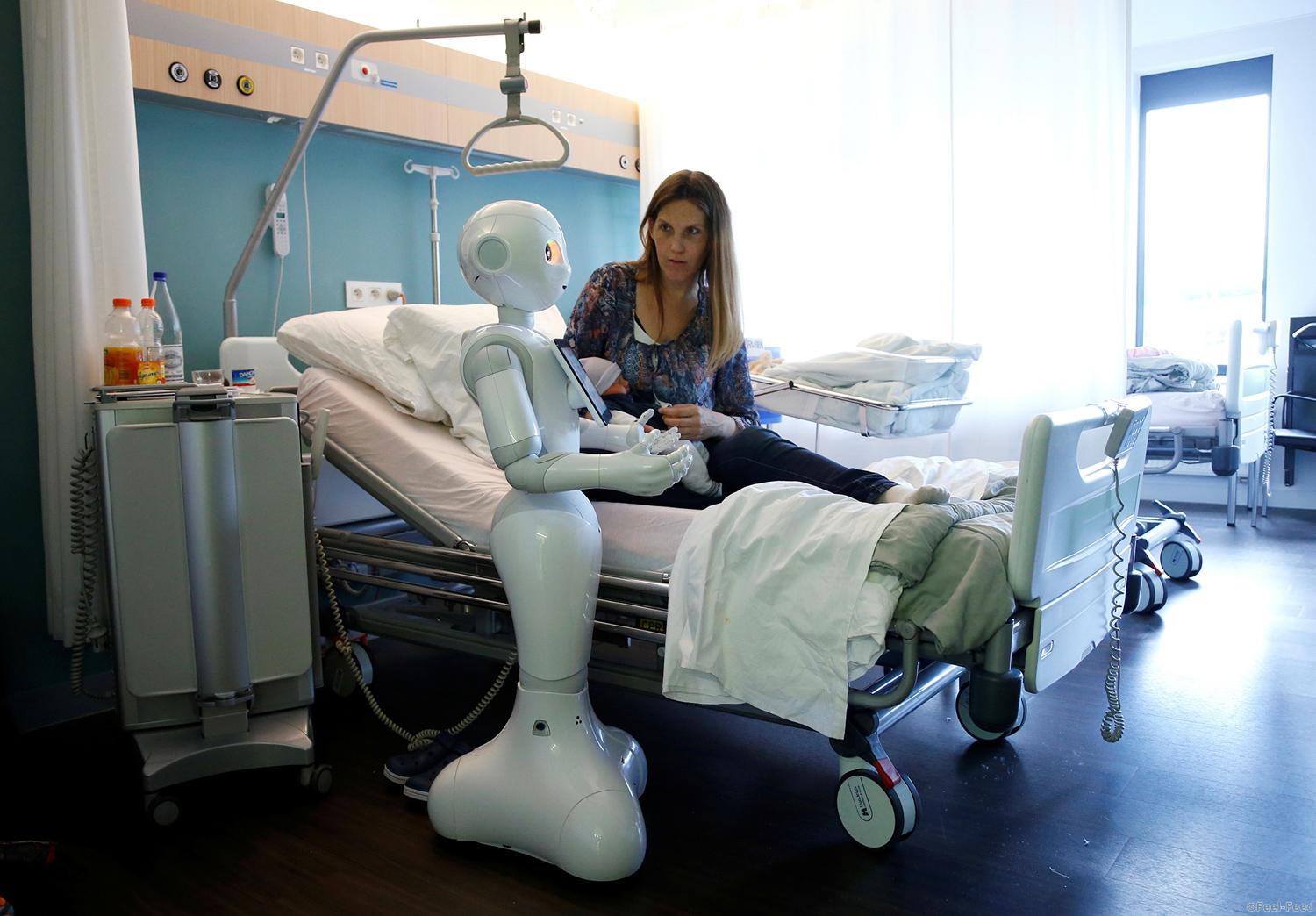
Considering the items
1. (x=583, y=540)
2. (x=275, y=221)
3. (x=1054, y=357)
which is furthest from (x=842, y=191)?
(x=583, y=540)

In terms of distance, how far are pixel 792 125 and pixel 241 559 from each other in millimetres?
3565

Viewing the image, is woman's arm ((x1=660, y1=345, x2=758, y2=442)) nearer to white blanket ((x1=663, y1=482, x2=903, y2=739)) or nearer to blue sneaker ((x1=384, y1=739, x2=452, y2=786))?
white blanket ((x1=663, y1=482, x2=903, y2=739))

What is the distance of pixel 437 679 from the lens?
107 inches

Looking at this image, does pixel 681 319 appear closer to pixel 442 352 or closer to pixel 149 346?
pixel 442 352

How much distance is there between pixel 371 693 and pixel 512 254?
48.2 inches

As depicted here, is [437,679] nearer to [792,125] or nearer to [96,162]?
[96,162]

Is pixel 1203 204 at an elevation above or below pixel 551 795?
above

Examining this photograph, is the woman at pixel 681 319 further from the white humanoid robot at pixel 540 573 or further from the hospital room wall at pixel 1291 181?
the hospital room wall at pixel 1291 181

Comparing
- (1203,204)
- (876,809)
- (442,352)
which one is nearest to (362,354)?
(442,352)

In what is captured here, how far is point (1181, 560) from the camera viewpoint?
12.1 ft

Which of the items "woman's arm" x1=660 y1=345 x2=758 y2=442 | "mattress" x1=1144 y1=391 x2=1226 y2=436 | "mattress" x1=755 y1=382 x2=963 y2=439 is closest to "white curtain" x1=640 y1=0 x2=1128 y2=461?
"mattress" x1=1144 y1=391 x2=1226 y2=436

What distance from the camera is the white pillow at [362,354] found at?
8.09 feet

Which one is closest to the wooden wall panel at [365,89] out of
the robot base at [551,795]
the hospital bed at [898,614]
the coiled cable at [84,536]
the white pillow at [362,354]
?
the white pillow at [362,354]

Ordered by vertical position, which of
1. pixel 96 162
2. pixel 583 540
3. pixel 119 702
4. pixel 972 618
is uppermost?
pixel 96 162
